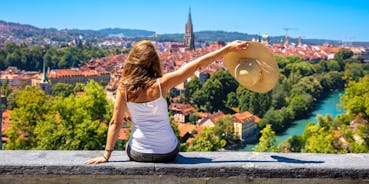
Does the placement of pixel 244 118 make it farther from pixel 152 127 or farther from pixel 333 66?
pixel 333 66

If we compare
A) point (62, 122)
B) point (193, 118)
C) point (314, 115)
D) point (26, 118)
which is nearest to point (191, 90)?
point (193, 118)

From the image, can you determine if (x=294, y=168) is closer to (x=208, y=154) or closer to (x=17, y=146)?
(x=208, y=154)

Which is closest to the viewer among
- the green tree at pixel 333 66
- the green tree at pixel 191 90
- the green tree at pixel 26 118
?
the green tree at pixel 26 118

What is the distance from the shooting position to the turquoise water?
35737 millimetres

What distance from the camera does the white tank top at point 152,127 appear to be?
91.6 inches

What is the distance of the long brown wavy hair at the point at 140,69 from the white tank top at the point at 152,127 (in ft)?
0.26

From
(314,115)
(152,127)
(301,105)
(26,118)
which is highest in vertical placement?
(152,127)

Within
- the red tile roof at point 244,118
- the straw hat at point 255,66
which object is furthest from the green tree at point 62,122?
the red tile roof at point 244,118

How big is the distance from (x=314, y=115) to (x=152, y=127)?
4361 centimetres

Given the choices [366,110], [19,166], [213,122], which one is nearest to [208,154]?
[19,166]

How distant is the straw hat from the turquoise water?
2918cm

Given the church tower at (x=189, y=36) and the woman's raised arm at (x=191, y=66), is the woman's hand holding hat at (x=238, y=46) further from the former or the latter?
the church tower at (x=189, y=36)

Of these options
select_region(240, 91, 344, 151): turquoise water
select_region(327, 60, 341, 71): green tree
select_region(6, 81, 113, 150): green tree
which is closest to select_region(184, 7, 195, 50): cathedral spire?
select_region(327, 60, 341, 71): green tree

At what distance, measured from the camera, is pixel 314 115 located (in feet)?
145
